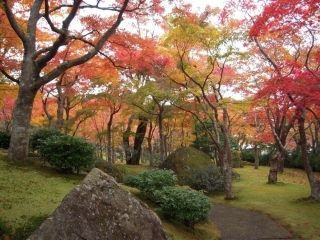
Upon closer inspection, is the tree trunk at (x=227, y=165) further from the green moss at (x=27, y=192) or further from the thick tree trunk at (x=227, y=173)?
the green moss at (x=27, y=192)

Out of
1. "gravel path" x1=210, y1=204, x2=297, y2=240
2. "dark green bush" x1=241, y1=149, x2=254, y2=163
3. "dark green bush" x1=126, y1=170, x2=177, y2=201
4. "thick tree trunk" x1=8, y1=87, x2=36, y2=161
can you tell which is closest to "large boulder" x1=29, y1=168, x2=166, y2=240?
"dark green bush" x1=126, y1=170, x2=177, y2=201

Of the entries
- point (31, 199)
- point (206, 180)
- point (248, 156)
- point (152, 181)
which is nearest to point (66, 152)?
point (152, 181)

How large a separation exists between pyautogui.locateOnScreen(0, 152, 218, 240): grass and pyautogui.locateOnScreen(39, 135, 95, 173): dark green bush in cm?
36

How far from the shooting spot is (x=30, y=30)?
457 inches

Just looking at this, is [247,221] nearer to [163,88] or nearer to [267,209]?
[267,209]

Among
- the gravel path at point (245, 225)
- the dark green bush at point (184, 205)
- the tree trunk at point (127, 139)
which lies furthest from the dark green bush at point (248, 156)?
the dark green bush at point (184, 205)

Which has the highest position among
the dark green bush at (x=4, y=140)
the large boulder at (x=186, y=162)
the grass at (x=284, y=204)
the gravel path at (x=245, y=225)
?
the dark green bush at (x=4, y=140)

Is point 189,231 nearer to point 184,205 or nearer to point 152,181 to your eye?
point 184,205

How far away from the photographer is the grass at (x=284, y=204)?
1185cm

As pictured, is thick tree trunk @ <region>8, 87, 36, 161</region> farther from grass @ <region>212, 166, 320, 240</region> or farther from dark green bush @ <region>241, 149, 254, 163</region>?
dark green bush @ <region>241, 149, 254, 163</region>

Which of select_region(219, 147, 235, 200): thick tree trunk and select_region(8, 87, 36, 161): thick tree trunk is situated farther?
select_region(219, 147, 235, 200): thick tree trunk

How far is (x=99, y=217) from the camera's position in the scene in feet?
18.3

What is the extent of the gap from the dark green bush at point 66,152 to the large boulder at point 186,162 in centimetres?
837

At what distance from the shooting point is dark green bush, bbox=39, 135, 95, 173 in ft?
36.8
